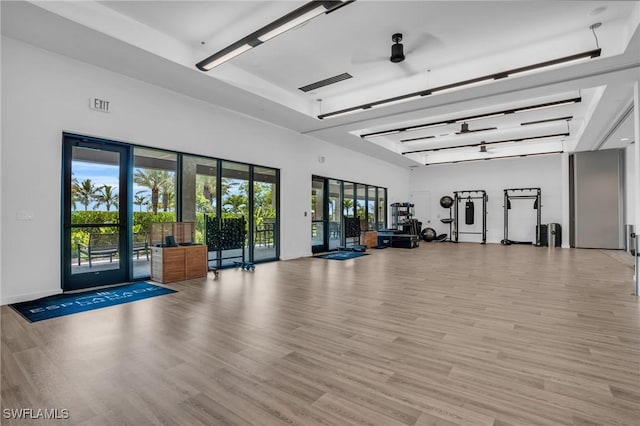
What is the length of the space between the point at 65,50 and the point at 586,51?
7481mm

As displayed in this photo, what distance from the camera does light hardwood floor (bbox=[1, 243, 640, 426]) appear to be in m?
1.97

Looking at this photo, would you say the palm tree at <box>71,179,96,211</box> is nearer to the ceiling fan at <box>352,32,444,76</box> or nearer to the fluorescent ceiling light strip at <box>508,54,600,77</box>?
the ceiling fan at <box>352,32,444,76</box>

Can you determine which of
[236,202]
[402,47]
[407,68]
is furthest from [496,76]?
[236,202]

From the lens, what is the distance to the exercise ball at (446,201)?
14711 millimetres

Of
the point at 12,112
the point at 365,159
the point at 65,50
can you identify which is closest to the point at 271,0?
the point at 65,50

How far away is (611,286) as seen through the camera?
5383mm

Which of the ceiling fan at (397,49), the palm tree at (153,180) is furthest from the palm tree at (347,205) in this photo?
the ceiling fan at (397,49)

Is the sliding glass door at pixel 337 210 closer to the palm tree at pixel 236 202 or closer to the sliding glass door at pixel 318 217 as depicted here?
the sliding glass door at pixel 318 217

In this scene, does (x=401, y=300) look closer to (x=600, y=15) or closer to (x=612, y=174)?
(x=600, y=15)

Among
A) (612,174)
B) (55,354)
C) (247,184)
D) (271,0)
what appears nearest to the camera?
(55,354)

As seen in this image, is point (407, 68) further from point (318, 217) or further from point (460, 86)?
point (318, 217)

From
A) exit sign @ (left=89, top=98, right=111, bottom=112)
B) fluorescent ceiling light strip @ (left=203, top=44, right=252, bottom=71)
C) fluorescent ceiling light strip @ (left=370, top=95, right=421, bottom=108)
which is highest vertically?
fluorescent ceiling light strip @ (left=203, top=44, right=252, bottom=71)

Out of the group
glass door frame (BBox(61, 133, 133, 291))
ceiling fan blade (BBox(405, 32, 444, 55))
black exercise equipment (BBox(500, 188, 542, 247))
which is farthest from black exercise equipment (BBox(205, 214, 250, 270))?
black exercise equipment (BBox(500, 188, 542, 247))

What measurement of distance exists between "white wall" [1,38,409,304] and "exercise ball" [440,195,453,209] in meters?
11.0
